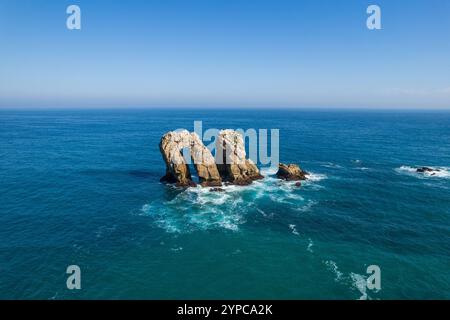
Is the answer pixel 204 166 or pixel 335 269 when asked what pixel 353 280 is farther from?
pixel 204 166

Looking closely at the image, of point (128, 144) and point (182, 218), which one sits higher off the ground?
point (128, 144)

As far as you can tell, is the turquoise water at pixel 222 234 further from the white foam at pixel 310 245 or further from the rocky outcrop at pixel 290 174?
the rocky outcrop at pixel 290 174

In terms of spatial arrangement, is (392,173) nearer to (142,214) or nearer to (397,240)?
(397,240)

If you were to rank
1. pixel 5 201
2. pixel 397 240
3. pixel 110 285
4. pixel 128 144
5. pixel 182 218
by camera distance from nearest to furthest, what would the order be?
pixel 110 285 → pixel 397 240 → pixel 182 218 → pixel 5 201 → pixel 128 144

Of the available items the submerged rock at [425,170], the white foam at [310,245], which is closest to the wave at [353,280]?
the white foam at [310,245]

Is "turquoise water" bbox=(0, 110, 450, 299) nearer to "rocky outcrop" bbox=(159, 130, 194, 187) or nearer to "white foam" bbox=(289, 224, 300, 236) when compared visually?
"white foam" bbox=(289, 224, 300, 236)

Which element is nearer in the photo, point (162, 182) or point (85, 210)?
point (85, 210)
